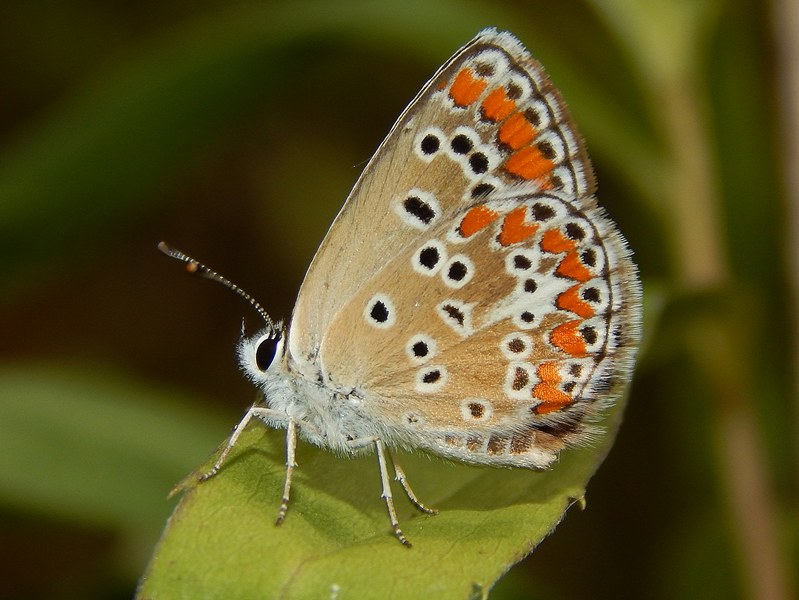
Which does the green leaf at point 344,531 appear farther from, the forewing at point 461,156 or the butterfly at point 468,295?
the forewing at point 461,156

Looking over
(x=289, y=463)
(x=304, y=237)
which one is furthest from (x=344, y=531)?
(x=304, y=237)

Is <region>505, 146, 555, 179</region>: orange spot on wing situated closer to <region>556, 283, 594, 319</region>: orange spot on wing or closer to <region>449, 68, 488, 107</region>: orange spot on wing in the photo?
<region>449, 68, 488, 107</region>: orange spot on wing

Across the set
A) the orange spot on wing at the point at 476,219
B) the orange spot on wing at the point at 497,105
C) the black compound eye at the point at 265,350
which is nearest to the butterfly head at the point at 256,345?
the black compound eye at the point at 265,350

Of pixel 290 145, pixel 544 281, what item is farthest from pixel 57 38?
pixel 544 281

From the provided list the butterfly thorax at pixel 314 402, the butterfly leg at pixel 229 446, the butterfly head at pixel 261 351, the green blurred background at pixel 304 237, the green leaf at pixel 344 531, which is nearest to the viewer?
the green leaf at pixel 344 531

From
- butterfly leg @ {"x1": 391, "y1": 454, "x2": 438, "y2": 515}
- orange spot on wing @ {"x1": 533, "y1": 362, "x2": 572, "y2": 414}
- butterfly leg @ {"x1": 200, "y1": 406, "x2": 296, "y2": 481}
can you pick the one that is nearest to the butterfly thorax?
butterfly leg @ {"x1": 200, "y1": 406, "x2": 296, "y2": 481}

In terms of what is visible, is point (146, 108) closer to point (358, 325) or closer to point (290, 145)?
point (358, 325)
